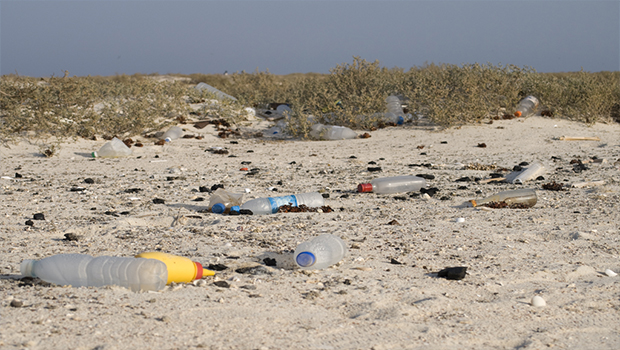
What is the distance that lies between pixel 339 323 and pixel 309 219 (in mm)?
1827

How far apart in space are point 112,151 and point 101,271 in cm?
561

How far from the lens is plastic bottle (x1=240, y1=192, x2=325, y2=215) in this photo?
421cm

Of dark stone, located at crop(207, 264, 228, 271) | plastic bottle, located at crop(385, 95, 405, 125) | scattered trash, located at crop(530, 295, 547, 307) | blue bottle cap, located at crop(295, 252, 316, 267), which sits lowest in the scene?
scattered trash, located at crop(530, 295, 547, 307)

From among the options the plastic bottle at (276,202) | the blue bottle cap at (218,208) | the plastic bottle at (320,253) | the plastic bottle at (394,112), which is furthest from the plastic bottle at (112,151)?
the plastic bottle at (320,253)

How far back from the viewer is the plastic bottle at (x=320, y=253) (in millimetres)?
2766

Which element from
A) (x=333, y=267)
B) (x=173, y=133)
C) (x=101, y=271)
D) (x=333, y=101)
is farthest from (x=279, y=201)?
(x=333, y=101)

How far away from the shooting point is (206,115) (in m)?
10.9

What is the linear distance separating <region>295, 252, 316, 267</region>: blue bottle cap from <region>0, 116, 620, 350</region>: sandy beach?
0.06 m

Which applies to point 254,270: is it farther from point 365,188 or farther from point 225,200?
point 365,188

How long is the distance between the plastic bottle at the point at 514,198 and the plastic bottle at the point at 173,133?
20.3 ft

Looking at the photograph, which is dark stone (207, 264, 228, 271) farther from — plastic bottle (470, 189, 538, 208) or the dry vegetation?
the dry vegetation

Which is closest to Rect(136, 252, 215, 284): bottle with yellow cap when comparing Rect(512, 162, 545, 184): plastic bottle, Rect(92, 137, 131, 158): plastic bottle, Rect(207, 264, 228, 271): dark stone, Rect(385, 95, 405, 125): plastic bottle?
Rect(207, 264, 228, 271): dark stone

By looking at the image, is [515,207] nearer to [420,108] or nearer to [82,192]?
[82,192]

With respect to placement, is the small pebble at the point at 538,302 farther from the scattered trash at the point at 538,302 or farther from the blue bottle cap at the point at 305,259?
the blue bottle cap at the point at 305,259
